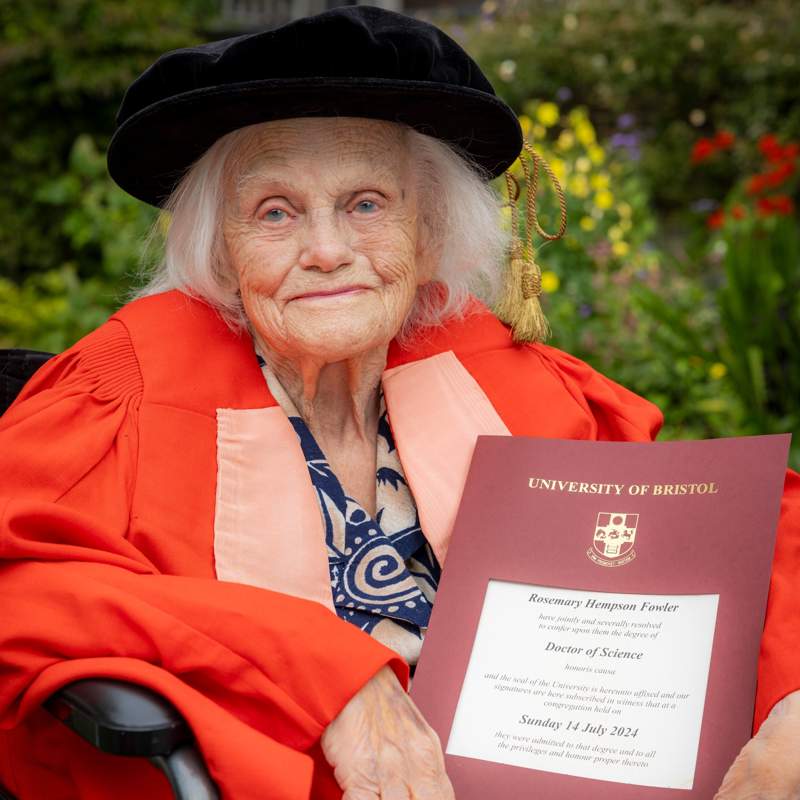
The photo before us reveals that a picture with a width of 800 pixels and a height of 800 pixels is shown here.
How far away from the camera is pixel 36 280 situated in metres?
6.94

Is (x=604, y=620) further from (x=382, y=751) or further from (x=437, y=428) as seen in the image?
(x=437, y=428)

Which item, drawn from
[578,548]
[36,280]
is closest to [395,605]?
[578,548]

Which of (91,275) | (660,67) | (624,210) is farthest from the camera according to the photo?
(660,67)

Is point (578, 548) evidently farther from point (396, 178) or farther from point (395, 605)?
point (396, 178)

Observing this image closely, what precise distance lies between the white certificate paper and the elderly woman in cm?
11

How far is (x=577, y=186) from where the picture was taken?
14.9 ft

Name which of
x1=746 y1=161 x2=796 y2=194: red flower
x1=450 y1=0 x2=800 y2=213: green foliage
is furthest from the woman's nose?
x1=450 y1=0 x2=800 y2=213: green foliage

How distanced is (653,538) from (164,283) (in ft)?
3.82

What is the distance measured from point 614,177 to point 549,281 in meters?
1.10

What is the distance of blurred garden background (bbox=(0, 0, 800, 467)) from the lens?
175 inches

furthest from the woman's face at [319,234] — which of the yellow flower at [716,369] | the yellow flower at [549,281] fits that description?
the yellow flower at [716,369]

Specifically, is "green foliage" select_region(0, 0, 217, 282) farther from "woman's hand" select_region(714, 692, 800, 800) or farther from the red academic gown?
"woman's hand" select_region(714, 692, 800, 800)

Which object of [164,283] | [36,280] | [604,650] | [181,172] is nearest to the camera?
[604,650]

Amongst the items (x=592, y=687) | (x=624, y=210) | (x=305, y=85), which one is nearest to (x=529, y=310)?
(x=305, y=85)
